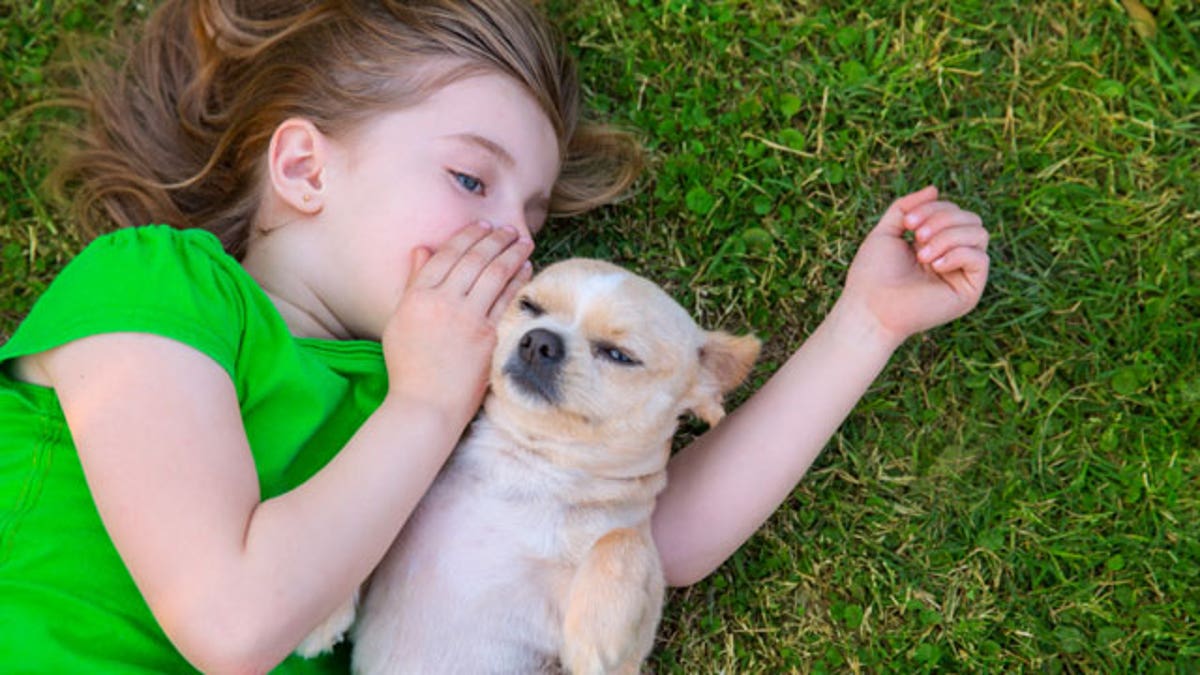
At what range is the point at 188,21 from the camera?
4023 mm

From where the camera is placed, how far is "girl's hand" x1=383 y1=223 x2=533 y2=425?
9.89 ft

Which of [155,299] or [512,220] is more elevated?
[155,299]

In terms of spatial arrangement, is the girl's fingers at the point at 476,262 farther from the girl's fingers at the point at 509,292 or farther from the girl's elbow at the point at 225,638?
the girl's elbow at the point at 225,638

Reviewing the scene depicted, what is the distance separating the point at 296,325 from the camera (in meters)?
3.45

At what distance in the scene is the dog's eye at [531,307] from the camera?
3.07m

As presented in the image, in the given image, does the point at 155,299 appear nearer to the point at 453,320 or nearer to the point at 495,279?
the point at 453,320

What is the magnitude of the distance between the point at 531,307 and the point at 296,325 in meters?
0.82

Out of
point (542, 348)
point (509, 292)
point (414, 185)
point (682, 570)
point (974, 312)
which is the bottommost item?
point (682, 570)

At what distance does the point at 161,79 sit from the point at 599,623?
8.45 feet

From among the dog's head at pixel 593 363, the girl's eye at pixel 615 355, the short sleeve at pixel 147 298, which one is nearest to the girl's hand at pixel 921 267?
the dog's head at pixel 593 363

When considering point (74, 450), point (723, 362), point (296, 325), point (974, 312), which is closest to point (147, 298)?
point (74, 450)

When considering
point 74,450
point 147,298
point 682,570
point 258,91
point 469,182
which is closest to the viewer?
point 147,298

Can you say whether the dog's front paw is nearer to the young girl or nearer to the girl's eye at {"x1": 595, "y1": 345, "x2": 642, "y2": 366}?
the young girl

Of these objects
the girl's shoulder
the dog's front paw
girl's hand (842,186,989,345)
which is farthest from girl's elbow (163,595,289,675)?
girl's hand (842,186,989,345)
